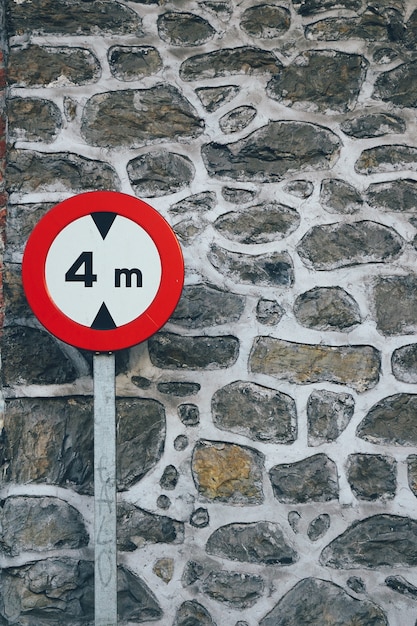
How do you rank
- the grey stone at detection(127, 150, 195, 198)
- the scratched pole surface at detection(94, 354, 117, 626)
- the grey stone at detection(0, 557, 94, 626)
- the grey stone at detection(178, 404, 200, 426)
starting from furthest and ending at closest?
1. the grey stone at detection(127, 150, 195, 198)
2. the grey stone at detection(178, 404, 200, 426)
3. the grey stone at detection(0, 557, 94, 626)
4. the scratched pole surface at detection(94, 354, 117, 626)

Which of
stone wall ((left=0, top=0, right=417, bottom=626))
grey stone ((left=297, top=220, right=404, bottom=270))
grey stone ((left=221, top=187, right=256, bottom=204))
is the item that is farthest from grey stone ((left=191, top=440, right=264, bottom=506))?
grey stone ((left=221, top=187, right=256, bottom=204))

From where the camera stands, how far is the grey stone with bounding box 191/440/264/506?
3.02 meters

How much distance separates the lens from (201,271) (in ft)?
10.2

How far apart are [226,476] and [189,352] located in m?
0.47

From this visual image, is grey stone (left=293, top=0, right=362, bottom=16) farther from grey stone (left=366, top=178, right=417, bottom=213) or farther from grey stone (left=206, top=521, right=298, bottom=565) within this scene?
grey stone (left=206, top=521, right=298, bottom=565)

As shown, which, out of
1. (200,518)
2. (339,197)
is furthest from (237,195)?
(200,518)

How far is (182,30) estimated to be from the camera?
3.20 metres

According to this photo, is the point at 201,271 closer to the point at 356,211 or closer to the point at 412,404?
the point at 356,211

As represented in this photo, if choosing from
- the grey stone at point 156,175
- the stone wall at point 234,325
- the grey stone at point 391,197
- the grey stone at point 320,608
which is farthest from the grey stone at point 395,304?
the grey stone at point 320,608

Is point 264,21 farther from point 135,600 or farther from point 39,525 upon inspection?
point 135,600

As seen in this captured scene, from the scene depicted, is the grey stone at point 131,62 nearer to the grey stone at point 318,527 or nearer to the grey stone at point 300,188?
the grey stone at point 300,188

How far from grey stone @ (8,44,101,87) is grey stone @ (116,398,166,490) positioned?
1228mm

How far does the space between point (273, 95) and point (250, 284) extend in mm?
735

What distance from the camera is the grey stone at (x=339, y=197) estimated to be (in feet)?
10.3
